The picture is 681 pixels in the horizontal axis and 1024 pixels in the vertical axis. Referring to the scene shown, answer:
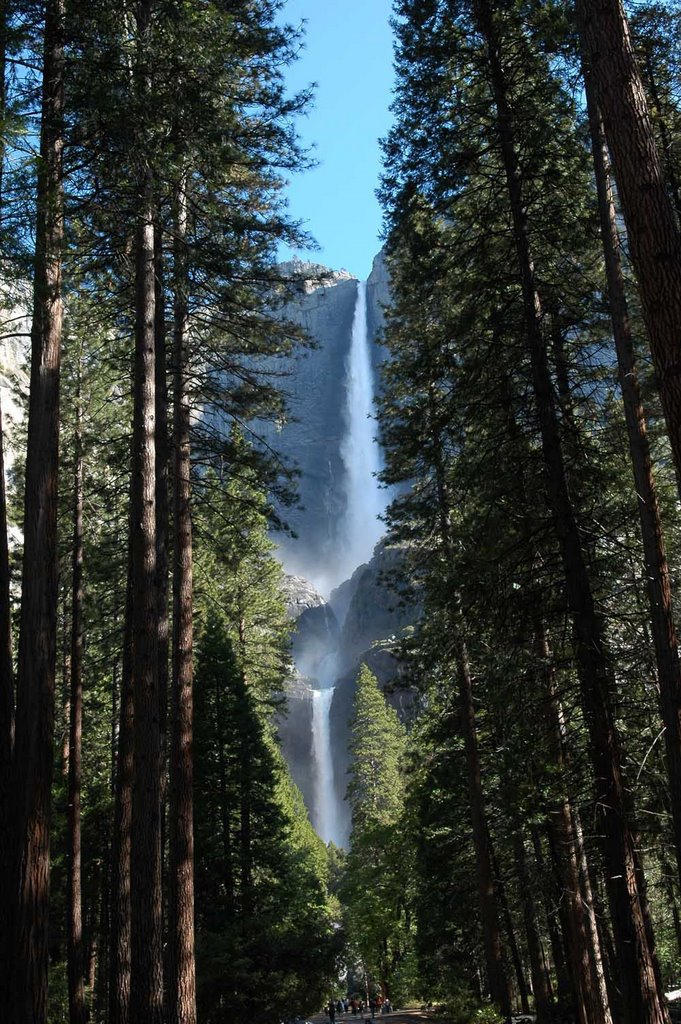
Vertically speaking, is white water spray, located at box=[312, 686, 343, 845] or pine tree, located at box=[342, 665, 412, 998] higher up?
white water spray, located at box=[312, 686, 343, 845]

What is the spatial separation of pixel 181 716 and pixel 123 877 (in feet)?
7.06

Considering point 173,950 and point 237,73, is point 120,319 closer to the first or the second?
point 237,73

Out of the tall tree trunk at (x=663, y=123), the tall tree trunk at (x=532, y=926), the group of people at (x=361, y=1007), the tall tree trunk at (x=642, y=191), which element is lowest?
the group of people at (x=361, y=1007)

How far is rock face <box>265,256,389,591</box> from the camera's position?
4727 inches

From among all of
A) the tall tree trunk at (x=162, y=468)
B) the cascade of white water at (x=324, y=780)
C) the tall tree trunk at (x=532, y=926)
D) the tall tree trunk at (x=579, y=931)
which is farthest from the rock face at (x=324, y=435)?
the tall tree trunk at (x=579, y=931)

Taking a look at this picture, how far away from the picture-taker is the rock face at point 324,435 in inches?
4727

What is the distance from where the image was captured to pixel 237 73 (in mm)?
10148

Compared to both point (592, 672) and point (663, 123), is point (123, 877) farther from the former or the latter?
point (663, 123)

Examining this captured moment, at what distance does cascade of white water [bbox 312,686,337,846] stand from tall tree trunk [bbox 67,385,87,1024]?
5764cm

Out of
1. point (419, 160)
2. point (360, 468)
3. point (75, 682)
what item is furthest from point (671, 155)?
A: point (360, 468)

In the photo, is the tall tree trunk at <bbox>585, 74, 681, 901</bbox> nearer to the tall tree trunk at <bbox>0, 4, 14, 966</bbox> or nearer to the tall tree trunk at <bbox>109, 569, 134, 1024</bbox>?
the tall tree trunk at <bbox>0, 4, 14, 966</bbox>

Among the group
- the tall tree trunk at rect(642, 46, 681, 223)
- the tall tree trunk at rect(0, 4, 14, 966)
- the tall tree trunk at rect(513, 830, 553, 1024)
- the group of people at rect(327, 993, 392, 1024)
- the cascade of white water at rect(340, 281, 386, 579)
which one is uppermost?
the cascade of white water at rect(340, 281, 386, 579)

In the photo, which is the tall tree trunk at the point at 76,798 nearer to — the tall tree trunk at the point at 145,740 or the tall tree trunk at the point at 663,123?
the tall tree trunk at the point at 145,740

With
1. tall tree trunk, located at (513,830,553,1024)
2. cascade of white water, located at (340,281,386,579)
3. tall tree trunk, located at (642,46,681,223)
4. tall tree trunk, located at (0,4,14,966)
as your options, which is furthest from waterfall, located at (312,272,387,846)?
tall tree trunk, located at (0,4,14,966)
